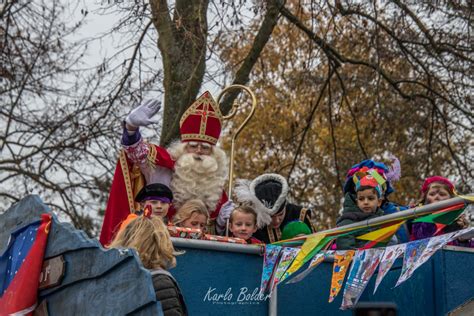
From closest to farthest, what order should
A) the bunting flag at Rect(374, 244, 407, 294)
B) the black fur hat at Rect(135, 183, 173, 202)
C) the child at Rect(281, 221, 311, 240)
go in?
the bunting flag at Rect(374, 244, 407, 294)
the black fur hat at Rect(135, 183, 173, 202)
the child at Rect(281, 221, 311, 240)

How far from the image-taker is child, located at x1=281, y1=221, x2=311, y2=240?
6949 millimetres

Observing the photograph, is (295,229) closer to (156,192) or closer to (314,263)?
(156,192)

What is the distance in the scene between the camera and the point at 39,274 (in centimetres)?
A: 441

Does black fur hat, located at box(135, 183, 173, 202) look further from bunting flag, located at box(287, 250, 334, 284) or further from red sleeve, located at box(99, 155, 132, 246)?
bunting flag, located at box(287, 250, 334, 284)

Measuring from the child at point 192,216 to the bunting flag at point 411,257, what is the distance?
2.04m

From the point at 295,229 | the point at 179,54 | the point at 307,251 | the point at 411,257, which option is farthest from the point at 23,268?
the point at 179,54

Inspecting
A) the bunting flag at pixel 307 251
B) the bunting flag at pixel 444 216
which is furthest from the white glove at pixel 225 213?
the bunting flag at pixel 444 216

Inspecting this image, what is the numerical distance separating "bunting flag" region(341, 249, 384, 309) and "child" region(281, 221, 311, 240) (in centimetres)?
171

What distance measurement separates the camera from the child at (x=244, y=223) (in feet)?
22.0

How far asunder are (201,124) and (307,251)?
8.14 ft

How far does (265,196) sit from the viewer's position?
7.19 metres

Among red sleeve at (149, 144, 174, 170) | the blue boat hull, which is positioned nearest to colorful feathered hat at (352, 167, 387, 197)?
the blue boat hull

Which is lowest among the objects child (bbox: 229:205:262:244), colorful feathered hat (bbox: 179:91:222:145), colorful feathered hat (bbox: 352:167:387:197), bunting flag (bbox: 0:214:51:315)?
bunting flag (bbox: 0:214:51:315)

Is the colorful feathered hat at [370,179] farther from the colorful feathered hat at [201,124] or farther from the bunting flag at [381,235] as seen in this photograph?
the colorful feathered hat at [201,124]
